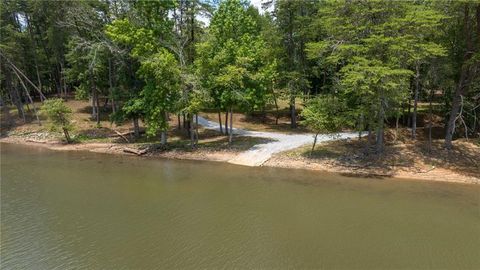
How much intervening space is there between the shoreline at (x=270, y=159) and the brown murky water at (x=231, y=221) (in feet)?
2.73

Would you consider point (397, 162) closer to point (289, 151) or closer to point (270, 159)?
point (289, 151)

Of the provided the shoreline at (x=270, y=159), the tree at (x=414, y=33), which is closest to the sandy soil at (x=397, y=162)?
the shoreline at (x=270, y=159)

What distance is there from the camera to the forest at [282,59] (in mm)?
19984

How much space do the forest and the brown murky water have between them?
4.58m

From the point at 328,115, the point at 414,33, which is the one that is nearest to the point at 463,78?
the point at 414,33

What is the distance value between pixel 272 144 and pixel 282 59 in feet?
29.2

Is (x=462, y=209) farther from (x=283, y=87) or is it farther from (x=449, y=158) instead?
(x=283, y=87)

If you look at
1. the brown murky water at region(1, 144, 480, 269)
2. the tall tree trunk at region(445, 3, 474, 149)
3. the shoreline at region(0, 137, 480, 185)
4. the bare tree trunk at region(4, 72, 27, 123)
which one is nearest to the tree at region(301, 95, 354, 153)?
the shoreline at region(0, 137, 480, 185)

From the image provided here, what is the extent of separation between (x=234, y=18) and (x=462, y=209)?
64.5ft

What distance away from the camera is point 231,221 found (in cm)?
1388

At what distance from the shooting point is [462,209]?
15039 millimetres

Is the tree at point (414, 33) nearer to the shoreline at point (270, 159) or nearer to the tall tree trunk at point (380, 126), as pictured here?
the tall tree trunk at point (380, 126)

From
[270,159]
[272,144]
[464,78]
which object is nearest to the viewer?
[464,78]

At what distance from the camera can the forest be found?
20.0 meters
